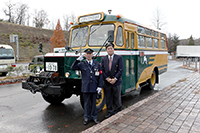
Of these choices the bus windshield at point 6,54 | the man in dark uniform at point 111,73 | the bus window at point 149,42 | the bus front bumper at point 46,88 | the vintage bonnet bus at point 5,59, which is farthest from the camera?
the bus windshield at point 6,54

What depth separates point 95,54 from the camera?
5352 mm

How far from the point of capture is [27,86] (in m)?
5.66

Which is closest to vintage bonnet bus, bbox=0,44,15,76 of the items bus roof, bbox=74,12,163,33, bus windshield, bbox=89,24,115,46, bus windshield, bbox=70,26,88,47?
bus windshield, bbox=70,26,88,47

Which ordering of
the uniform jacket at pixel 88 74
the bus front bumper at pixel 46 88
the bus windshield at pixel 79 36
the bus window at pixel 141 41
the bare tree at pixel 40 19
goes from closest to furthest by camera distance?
the uniform jacket at pixel 88 74
the bus front bumper at pixel 46 88
the bus windshield at pixel 79 36
the bus window at pixel 141 41
the bare tree at pixel 40 19

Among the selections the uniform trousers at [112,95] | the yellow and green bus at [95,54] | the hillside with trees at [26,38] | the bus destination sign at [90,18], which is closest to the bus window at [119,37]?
the yellow and green bus at [95,54]

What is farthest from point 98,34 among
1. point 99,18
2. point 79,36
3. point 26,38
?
point 26,38

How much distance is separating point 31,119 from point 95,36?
130 inches

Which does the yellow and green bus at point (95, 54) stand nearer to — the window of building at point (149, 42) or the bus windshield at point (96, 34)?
the bus windshield at point (96, 34)

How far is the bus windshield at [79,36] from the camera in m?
6.24

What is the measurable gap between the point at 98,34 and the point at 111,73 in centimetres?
171

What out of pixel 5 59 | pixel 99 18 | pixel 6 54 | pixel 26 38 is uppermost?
pixel 26 38

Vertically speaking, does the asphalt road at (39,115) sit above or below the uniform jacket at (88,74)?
below

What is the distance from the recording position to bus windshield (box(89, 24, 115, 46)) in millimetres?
5926

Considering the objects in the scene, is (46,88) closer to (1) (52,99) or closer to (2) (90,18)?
(1) (52,99)
